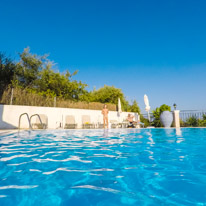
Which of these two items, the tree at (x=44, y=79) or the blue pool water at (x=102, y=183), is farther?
the tree at (x=44, y=79)

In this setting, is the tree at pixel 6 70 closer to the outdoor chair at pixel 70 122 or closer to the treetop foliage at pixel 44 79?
the treetop foliage at pixel 44 79

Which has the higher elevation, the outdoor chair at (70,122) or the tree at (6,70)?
the tree at (6,70)

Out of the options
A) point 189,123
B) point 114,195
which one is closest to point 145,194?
point 114,195

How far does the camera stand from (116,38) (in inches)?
668

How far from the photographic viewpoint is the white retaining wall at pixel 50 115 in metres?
9.77

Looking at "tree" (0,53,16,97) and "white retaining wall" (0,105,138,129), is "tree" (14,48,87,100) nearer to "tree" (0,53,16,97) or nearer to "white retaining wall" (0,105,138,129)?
"tree" (0,53,16,97)

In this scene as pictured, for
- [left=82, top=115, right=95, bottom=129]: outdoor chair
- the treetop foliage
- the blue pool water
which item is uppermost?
the treetop foliage

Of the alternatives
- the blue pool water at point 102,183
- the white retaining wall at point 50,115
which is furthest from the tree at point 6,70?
the blue pool water at point 102,183

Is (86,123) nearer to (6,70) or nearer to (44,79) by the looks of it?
(44,79)

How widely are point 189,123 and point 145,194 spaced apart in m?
13.9

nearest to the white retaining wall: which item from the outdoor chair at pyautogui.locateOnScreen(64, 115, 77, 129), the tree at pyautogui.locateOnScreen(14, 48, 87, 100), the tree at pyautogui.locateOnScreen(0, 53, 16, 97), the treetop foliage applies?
the outdoor chair at pyautogui.locateOnScreen(64, 115, 77, 129)

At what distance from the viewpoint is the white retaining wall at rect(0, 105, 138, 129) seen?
32.1ft

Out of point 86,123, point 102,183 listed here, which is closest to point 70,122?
point 86,123

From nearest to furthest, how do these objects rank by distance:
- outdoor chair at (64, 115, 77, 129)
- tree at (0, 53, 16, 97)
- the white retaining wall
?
1. the white retaining wall
2. outdoor chair at (64, 115, 77, 129)
3. tree at (0, 53, 16, 97)
